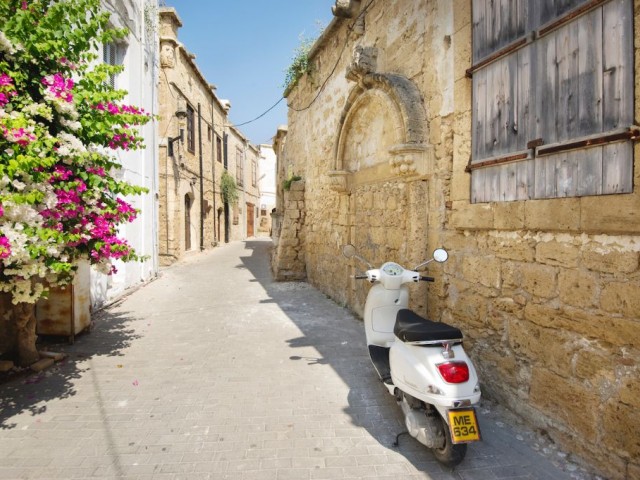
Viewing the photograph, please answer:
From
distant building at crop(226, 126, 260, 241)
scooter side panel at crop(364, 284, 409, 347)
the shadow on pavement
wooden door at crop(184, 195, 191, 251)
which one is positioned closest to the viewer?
the shadow on pavement

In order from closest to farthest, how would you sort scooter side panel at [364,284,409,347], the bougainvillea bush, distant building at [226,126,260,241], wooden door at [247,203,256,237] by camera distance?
the bougainvillea bush → scooter side panel at [364,284,409,347] → distant building at [226,126,260,241] → wooden door at [247,203,256,237]

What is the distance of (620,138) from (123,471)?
3.66 metres

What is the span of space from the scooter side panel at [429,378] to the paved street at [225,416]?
1.60 feet

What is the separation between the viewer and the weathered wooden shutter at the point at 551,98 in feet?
7.61

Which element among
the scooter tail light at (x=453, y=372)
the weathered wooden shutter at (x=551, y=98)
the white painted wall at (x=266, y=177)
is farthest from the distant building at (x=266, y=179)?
the scooter tail light at (x=453, y=372)

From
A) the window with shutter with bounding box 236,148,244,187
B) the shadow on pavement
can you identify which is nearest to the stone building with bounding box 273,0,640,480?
the shadow on pavement

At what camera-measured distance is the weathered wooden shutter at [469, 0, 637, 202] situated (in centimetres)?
232

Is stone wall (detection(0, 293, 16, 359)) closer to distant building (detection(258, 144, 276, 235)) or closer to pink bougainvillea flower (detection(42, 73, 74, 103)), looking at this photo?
pink bougainvillea flower (detection(42, 73, 74, 103))

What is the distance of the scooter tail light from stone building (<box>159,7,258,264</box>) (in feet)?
39.9

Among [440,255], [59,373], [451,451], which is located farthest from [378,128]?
[59,373]

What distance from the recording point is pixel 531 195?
2.89 metres

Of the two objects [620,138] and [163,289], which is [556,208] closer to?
[620,138]

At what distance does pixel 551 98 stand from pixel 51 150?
374cm

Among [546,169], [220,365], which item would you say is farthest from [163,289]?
[546,169]
